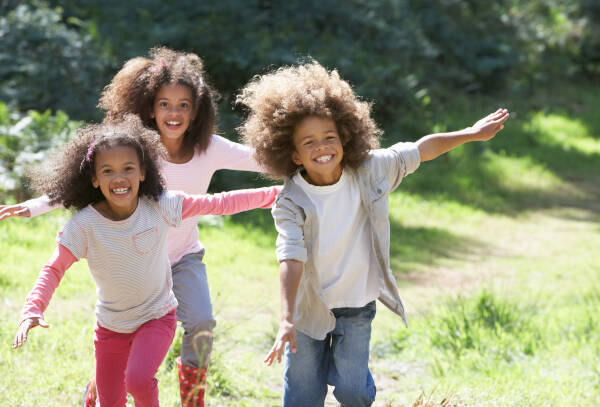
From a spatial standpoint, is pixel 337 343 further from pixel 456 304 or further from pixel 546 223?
pixel 546 223

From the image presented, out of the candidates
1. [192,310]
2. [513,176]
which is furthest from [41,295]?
[513,176]

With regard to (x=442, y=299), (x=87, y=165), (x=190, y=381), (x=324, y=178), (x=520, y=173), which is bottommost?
(x=442, y=299)

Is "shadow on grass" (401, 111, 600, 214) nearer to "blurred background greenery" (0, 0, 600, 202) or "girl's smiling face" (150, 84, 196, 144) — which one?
"blurred background greenery" (0, 0, 600, 202)

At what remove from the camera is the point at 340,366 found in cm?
302

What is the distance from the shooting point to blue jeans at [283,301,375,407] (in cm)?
300

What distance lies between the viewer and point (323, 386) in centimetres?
309

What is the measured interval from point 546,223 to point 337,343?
24.1 ft

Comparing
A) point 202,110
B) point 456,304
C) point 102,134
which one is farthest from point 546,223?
point 102,134

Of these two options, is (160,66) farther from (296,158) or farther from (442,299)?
(442,299)

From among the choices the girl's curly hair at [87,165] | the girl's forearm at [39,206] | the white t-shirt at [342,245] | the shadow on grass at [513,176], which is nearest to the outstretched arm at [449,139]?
the white t-shirt at [342,245]

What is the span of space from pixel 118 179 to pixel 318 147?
806 mm

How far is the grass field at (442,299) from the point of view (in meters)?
4.04

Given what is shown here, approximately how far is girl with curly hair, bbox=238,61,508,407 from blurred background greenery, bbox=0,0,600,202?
3.38 metres

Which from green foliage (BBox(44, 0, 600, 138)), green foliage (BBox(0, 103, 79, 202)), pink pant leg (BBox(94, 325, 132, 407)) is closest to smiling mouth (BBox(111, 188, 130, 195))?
pink pant leg (BBox(94, 325, 132, 407))
